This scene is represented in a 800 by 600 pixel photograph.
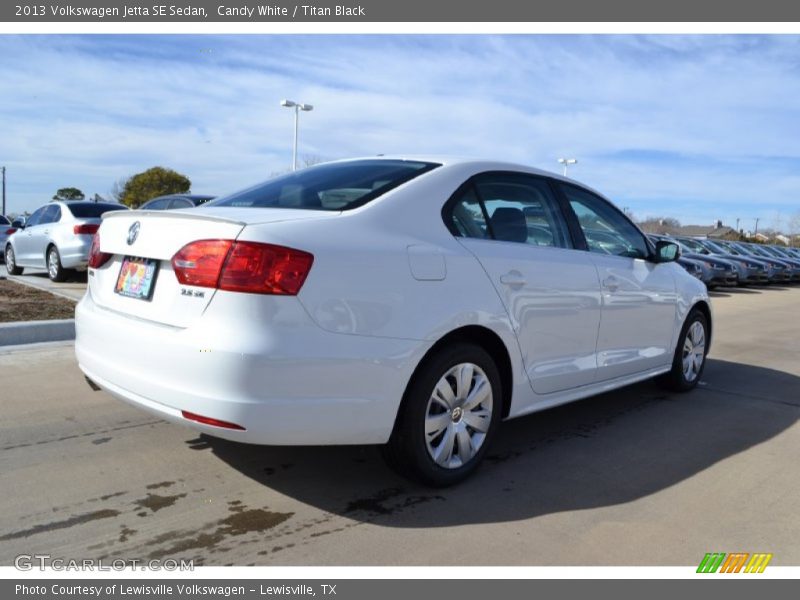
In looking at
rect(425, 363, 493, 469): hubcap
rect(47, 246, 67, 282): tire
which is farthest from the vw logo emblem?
rect(47, 246, 67, 282): tire

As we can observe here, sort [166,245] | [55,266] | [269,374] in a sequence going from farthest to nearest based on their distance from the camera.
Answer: [55,266], [166,245], [269,374]

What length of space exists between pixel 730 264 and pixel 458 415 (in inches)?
771

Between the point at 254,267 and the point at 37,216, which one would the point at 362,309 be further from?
the point at 37,216

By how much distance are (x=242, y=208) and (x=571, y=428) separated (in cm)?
273

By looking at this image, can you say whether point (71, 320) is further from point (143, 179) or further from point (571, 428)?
point (143, 179)

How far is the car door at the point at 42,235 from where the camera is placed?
11594mm

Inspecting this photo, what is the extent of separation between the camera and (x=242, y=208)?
3.60 m

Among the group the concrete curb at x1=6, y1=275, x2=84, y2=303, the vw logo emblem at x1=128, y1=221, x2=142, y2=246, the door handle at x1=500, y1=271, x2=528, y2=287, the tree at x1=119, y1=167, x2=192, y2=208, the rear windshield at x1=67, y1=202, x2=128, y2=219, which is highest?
the tree at x1=119, y1=167, x2=192, y2=208

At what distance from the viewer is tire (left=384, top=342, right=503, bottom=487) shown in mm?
3332

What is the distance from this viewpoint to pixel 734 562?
301 cm

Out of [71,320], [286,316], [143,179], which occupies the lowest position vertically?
[71,320]

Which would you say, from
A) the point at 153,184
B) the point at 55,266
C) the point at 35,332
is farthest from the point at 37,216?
the point at 153,184

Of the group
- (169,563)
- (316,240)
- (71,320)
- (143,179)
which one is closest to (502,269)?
(316,240)

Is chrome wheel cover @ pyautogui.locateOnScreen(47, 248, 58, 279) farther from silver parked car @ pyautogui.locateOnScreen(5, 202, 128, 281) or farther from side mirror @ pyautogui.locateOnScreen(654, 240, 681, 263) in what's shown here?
side mirror @ pyautogui.locateOnScreen(654, 240, 681, 263)
